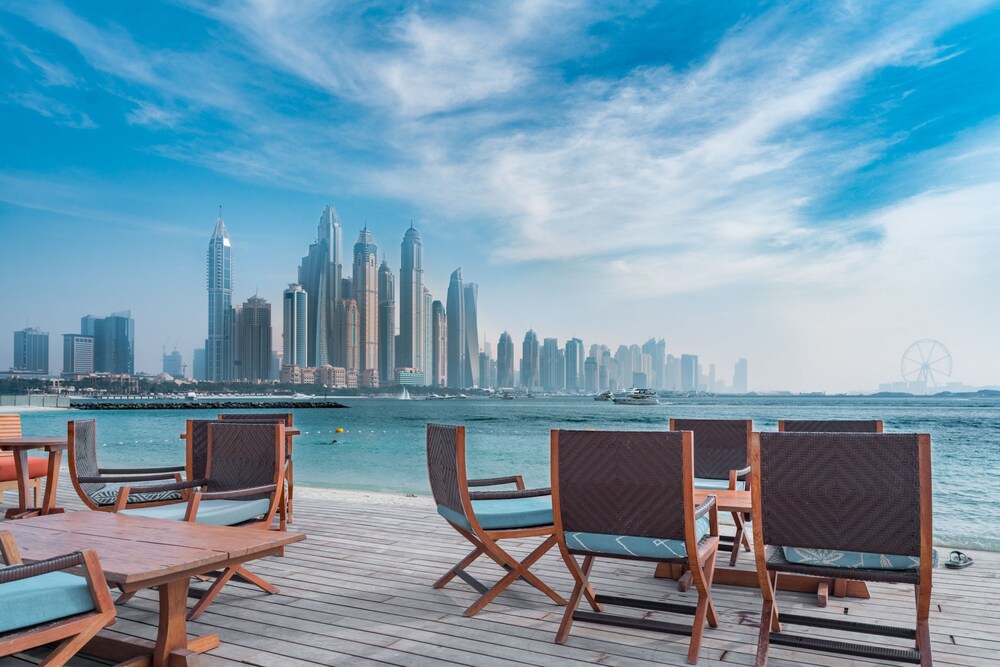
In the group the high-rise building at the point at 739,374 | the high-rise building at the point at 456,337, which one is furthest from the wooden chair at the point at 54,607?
the high-rise building at the point at 456,337

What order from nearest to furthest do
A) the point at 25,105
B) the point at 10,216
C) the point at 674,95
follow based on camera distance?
the point at 674,95
the point at 25,105
the point at 10,216

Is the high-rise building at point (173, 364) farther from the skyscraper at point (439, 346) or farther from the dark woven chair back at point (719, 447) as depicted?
the dark woven chair back at point (719, 447)

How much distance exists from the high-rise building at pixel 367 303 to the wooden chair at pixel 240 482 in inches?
3449

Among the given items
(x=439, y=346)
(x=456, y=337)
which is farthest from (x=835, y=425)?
(x=456, y=337)

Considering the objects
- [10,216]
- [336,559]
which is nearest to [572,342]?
[10,216]

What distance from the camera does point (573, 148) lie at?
37.3 m

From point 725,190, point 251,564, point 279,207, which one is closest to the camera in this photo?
point 251,564

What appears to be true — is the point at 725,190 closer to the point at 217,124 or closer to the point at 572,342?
the point at 217,124

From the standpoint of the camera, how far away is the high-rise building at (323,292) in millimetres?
91062

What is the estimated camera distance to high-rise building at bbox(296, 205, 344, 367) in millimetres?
91062

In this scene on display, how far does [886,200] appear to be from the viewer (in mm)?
42531

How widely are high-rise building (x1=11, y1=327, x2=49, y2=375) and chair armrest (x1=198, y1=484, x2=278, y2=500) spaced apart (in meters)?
75.9

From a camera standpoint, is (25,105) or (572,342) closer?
(25,105)

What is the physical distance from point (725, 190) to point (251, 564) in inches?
1863
